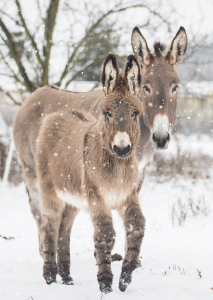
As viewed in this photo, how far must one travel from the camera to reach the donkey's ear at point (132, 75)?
2.93 metres

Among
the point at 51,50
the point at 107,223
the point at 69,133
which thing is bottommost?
the point at 107,223

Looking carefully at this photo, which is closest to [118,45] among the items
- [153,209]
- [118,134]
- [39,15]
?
[39,15]

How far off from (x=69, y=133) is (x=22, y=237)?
3.75m

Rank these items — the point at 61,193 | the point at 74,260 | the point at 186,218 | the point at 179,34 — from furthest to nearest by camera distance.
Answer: the point at 186,218, the point at 74,260, the point at 179,34, the point at 61,193

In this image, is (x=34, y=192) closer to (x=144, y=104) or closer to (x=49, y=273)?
(x=49, y=273)

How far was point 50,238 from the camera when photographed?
11.7 ft

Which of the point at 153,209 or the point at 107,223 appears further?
the point at 153,209

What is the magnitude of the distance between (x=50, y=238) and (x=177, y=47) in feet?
8.63

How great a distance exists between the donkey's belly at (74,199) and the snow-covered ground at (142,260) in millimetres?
813

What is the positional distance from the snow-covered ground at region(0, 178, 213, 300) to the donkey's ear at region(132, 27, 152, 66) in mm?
2537

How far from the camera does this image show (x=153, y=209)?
883 centimetres

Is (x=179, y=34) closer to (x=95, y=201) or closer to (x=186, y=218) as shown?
(x=95, y=201)

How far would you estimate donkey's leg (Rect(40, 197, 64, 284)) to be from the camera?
3549 mm

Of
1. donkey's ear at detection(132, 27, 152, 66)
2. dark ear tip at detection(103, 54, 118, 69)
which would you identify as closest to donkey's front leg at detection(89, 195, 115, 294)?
dark ear tip at detection(103, 54, 118, 69)
